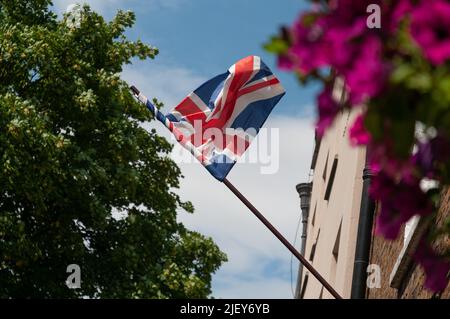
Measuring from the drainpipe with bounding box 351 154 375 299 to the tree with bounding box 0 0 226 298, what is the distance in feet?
21.8

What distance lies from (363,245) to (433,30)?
10.7 m

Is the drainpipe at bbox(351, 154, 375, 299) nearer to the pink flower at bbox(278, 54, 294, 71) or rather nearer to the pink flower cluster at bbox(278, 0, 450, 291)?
the pink flower cluster at bbox(278, 0, 450, 291)

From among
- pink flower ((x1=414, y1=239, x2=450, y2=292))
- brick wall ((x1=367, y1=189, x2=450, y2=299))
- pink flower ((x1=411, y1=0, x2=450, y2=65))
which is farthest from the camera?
brick wall ((x1=367, y1=189, x2=450, y2=299))

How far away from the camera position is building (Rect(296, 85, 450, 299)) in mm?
9219

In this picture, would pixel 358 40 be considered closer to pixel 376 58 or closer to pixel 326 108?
pixel 376 58

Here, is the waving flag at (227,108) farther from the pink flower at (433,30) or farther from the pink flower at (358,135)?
the pink flower at (433,30)

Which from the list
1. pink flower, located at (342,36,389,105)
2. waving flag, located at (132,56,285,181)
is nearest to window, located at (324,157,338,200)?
waving flag, located at (132,56,285,181)

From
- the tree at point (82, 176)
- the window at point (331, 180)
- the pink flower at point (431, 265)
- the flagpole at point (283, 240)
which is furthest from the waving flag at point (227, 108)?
the pink flower at point (431, 265)

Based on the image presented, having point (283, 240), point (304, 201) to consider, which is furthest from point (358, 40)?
point (304, 201)

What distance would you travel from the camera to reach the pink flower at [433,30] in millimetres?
2146

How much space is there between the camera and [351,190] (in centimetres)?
1499

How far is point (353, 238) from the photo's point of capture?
47.7 feet

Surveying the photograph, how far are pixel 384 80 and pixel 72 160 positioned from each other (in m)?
16.9

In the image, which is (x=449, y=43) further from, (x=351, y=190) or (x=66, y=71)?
(x=66, y=71)
